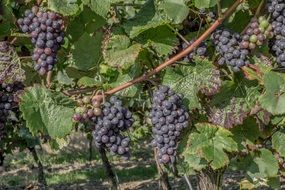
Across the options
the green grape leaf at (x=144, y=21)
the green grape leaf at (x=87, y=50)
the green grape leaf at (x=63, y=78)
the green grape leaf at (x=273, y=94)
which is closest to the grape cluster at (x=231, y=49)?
the green grape leaf at (x=273, y=94)

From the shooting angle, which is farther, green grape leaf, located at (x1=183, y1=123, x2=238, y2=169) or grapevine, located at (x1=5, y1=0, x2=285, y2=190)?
green grape leaf, located at (x1=183, y1=123, x2=238, y2=169)

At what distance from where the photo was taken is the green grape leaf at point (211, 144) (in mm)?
2387

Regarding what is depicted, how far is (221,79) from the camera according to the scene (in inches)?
102

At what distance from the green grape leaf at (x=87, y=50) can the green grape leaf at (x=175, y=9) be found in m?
0.30

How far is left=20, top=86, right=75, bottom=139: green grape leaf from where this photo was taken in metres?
2.23

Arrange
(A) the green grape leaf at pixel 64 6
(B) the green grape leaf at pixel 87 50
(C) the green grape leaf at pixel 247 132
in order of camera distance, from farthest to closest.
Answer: (C) the green grape leaf at pixel 247 132 < (B) the green grape leaf at pixel 87 50 < (A) the green grape leaf at pixel 64 6

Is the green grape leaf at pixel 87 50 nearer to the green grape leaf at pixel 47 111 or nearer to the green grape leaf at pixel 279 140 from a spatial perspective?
the green grape leaf at pixel 47 111

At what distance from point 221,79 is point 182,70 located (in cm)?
26

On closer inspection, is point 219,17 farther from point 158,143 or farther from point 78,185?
point 78,185

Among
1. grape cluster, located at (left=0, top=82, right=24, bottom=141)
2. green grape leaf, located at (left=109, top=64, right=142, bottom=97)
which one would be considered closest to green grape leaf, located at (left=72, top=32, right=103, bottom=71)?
green grape leaf, located at (left=109, top=64, right=142, bottom=97)

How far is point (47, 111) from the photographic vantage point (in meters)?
2.28

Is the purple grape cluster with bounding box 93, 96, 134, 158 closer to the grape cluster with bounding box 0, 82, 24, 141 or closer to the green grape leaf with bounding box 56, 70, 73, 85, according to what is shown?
the grape cluster with bounding box 0, 82, 24, 141

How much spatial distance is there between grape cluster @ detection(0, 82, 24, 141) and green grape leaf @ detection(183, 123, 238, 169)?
680 millimetres

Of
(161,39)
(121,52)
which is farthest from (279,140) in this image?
(121,52)
